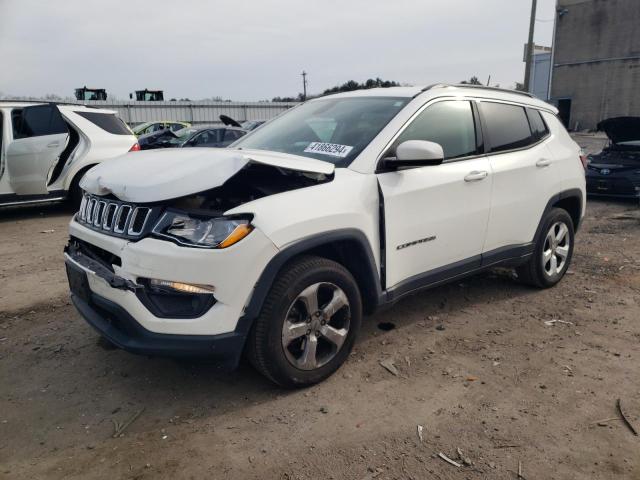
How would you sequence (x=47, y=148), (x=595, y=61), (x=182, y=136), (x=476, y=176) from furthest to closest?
(x=595, y=61)
(x=182, y=136)
(x=47, y=148)
(x=476, y=176)

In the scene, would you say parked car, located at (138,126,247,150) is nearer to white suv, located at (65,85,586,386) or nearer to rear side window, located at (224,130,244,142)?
rear side window, located at (224,130,244,142)

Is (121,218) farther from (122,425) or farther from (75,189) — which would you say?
(75,189)

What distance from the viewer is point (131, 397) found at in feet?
10.2

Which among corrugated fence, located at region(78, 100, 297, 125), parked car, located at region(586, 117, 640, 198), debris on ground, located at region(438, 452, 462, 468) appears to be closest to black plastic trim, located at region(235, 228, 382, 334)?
debris on ground, located at region(438, 452, 462, 468)

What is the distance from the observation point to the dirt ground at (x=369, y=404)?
2526 millimetres

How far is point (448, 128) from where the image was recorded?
3.88 metres

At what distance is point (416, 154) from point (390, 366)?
1.39 metres

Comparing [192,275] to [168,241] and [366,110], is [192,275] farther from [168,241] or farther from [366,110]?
[366,110]

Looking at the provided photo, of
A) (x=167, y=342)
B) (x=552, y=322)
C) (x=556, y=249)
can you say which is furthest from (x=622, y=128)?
(x=167, y=342)

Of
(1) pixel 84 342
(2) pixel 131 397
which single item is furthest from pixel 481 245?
(1) pixel 84 342

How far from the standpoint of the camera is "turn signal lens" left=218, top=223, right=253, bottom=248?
2.67 metres

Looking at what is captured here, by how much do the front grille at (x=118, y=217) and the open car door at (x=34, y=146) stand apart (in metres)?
5.88

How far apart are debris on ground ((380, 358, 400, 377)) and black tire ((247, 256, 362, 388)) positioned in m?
0.42

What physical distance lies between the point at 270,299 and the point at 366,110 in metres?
1.69
